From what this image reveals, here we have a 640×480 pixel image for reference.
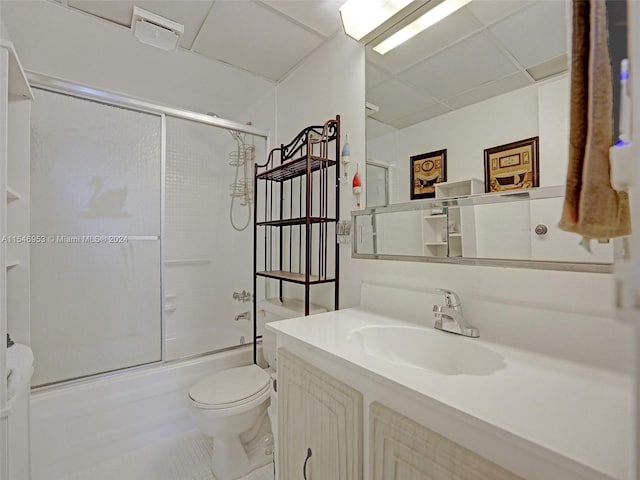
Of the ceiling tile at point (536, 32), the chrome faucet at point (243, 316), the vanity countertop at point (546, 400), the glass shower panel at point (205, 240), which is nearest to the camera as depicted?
the vanity countertop at point (546, 400)

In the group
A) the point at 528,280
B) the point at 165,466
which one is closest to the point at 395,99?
the point at 528,280

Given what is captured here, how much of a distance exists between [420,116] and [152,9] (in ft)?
4.52

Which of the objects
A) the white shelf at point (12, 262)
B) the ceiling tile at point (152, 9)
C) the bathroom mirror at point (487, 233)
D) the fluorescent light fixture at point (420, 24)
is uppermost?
the ceiling tile at point (152, 9)

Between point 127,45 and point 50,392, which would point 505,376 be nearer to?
point 50,392

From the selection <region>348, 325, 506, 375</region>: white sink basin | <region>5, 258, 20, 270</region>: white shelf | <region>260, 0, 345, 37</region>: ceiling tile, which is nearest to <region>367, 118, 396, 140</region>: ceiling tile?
<region>260, 0, 345, 37</region>: ceiling tile

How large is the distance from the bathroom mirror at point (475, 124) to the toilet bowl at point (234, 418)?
910mm

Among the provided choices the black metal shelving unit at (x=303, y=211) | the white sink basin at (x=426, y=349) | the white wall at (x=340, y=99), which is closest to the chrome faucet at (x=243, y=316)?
the black metal shelving unit at (x=303, y=211)

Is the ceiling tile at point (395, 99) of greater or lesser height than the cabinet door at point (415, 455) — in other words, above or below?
above

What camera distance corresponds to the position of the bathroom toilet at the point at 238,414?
1354 mm

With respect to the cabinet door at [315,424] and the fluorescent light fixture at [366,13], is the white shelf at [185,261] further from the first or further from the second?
the fluorescent light fixture at [366,13]

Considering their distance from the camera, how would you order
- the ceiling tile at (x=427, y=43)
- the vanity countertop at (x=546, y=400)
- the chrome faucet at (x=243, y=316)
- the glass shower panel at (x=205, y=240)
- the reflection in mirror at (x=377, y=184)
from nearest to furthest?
the vanity countertop at (x=546, y=400)
the ceiling tile at (x=427, y=43)
the reflection in mirror at (x=377, y=184)
the glass shower panel at (x=205, y=240)
the chrome faucet at (x=243, y=316)

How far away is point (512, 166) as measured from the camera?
935mm

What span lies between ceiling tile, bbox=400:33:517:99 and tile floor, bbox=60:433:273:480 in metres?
1.89

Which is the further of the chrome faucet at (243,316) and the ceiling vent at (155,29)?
the chrome faucet at (243,316)
